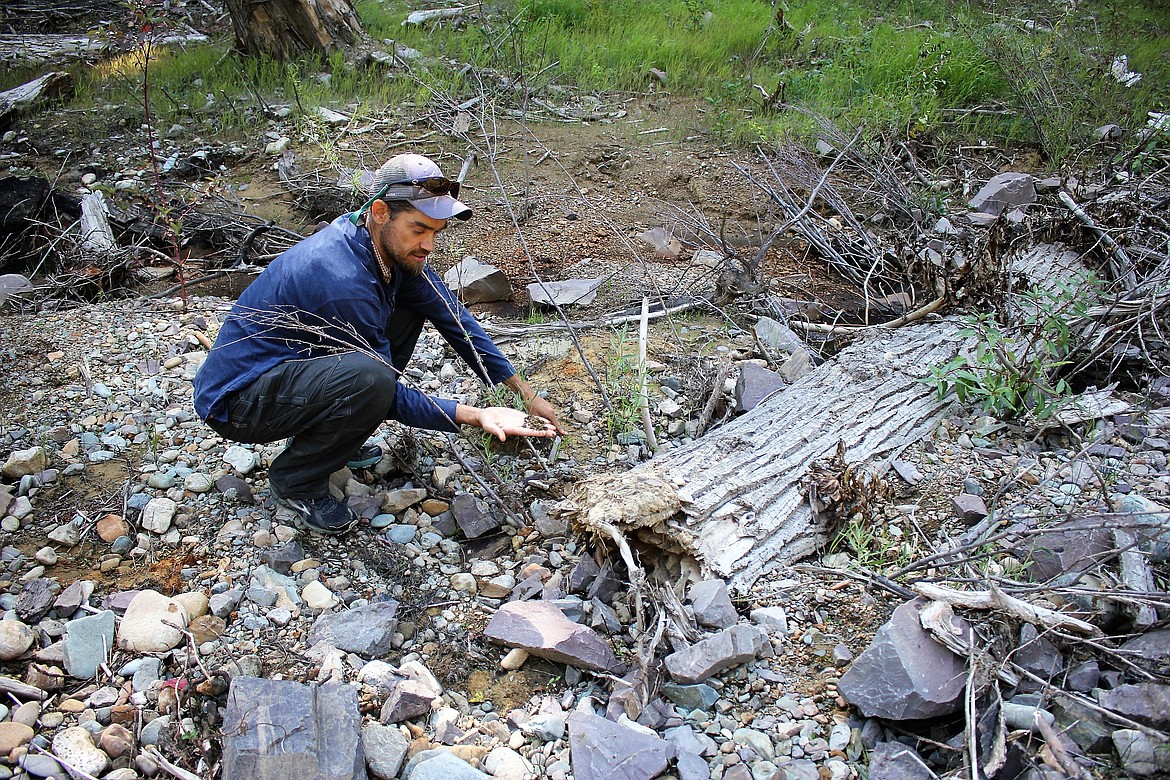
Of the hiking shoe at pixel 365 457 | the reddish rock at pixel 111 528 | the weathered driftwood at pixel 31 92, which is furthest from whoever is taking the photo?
the weathered driftwood at pixel 31 92

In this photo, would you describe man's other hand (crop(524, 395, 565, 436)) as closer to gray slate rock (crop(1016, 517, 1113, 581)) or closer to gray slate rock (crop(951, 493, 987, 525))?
gray slate rock (crop(951, 493, 987, 525))

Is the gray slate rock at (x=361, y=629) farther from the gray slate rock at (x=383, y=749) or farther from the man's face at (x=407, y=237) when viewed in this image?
the man's face at (x=407, y=237)

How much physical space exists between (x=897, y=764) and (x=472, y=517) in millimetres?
1473

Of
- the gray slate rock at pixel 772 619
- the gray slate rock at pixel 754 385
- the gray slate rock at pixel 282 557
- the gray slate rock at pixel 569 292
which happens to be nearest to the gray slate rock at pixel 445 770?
the gray slate rock at pixel 772 619

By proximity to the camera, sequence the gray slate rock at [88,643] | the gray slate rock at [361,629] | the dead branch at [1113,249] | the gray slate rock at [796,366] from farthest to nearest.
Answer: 1. the dead branch at [1113,249]
2. the gray slate rock at [796,366]
3. the gray slate rock at [361,629]
4. the gray slate rock at [88,643]

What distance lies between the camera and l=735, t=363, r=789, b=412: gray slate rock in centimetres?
313

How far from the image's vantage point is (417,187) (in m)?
2.49

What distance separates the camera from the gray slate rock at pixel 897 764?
5.66 ft

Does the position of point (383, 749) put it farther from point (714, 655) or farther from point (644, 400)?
point (644, 400)

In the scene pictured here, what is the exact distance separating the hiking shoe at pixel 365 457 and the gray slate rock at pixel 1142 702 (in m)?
2.35

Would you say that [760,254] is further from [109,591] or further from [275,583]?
[109,591]

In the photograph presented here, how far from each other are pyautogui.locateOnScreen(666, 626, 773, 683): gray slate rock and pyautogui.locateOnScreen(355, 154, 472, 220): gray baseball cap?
148 centimetres

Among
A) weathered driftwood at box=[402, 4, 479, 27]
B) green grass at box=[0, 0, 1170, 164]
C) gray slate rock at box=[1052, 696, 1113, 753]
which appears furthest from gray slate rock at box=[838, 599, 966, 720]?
weathered driftwood at box=[402, 4, 479, 27]

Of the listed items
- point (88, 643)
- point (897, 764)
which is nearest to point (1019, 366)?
point (897, 764)
